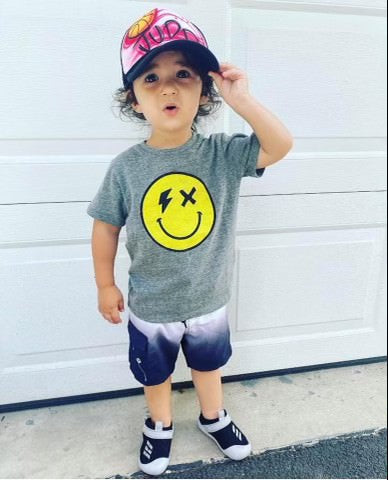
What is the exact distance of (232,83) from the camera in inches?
38.7

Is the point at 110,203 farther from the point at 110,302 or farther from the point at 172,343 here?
the point at 172,343

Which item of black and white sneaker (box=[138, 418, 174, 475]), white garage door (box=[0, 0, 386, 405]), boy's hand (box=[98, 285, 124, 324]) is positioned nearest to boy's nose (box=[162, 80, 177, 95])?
white garage door (box=[0, 0, 386, 405])

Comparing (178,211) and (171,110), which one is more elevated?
(171,110)

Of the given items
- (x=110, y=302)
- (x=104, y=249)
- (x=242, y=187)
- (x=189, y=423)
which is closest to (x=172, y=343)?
(x=110, y=302)

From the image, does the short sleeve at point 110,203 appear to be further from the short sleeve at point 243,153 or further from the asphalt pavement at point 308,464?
the asphalt pavement at point 308,464

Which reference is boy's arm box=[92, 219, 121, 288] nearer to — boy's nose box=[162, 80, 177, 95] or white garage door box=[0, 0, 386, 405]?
white garage door box=[0, 0, 386, 405]

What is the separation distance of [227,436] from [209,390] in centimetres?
15

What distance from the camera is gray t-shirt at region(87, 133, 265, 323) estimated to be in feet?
3.44

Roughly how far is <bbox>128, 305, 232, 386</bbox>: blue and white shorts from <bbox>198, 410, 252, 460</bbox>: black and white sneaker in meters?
0.22

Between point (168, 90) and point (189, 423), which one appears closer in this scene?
point (168, 90)

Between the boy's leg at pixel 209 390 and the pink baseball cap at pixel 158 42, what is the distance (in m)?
0.84

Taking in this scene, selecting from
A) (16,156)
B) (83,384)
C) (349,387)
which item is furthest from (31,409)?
(349,387)

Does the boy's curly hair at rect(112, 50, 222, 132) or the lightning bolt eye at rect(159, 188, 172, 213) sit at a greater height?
the boy's curly hair at rect(112, 50, 222, 132)

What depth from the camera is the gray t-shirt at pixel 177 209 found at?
1048mm
